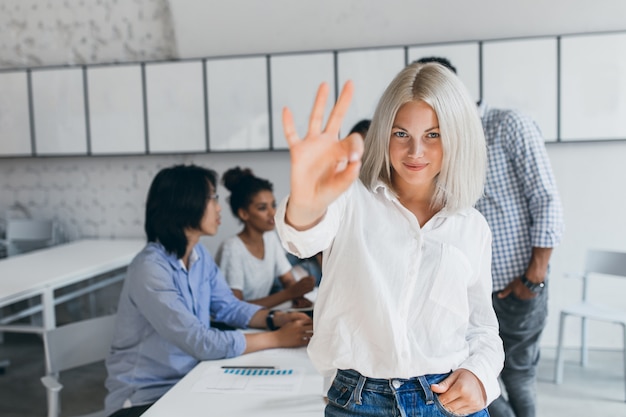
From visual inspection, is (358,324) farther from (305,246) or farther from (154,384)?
(154,384)

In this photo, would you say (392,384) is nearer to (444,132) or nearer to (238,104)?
(444,132)

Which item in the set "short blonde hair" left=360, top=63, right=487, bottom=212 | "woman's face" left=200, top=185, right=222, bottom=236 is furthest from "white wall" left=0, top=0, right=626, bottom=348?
"short blonde hair" left=360, top=63, right=487, bottom=212

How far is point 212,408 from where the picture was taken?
147cm

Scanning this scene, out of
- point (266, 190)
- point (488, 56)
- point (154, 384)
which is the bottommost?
point (154, 384)

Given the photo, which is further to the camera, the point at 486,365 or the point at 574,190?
the point at 574,190

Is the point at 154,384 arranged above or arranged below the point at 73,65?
below

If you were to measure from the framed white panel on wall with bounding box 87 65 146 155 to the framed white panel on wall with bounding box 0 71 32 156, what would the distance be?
0.56 meters

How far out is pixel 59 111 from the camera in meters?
4.59

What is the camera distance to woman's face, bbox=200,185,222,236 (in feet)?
7.03

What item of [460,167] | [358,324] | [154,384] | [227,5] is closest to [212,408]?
[154,384]

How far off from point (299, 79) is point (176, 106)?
3.12ft

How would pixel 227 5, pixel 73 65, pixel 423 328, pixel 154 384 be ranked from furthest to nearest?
pixel 73 65, pixel 227 5, pixel 154 384, pixel 423 328

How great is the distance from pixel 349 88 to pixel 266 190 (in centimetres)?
215

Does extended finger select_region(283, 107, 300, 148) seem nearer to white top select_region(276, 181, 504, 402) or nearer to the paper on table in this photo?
white top select_region(276, 181, 504, 402)
